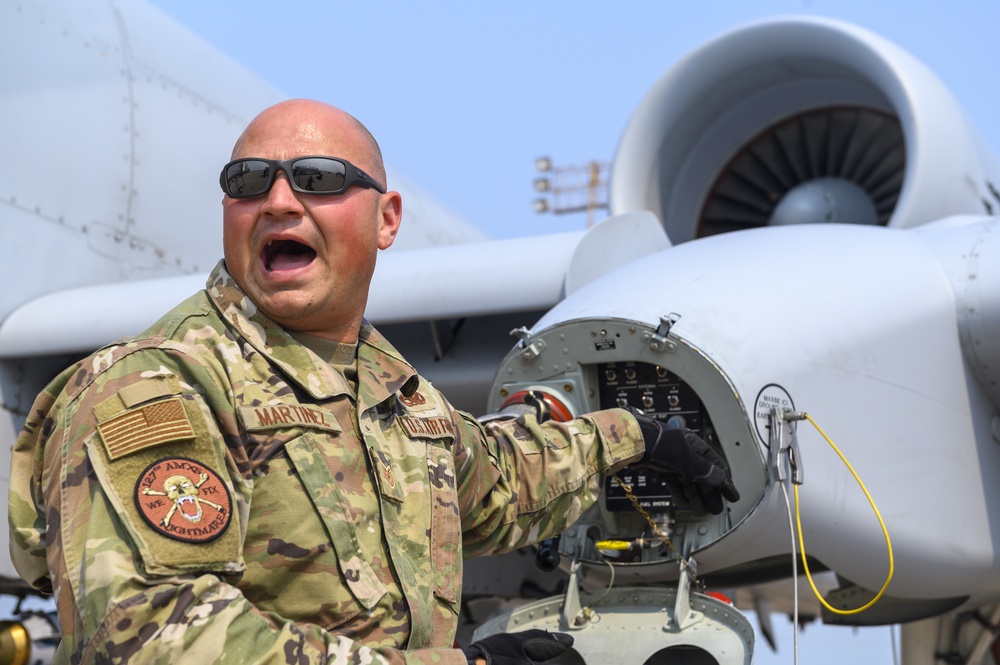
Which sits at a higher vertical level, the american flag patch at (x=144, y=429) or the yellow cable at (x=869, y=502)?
the american flag patch at (x=144, y=429)

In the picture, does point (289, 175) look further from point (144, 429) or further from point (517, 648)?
point (517, 648)

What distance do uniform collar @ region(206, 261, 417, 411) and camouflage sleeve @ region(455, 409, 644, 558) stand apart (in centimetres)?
26

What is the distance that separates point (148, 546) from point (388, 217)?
90 cm

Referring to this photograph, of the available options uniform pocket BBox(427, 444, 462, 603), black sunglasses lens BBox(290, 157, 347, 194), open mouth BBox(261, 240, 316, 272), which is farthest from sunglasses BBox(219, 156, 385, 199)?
uniform pocket BBox(427, 444, 462, 603)

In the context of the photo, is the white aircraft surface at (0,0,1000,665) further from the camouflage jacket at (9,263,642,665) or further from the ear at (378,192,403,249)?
the ear at (378,192,403,249)

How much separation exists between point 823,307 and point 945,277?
0.68 m

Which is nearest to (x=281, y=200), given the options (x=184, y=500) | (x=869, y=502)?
(x=184, y=500)

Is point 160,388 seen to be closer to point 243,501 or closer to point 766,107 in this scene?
point 243,501

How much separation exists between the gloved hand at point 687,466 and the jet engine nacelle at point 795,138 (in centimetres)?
266

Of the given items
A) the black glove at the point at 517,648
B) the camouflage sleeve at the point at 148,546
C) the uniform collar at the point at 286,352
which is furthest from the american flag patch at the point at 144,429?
the black glove at the point at 517,648

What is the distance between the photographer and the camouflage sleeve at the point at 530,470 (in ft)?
7.97

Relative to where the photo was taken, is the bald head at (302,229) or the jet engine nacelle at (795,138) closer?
the bald head at (302,229)

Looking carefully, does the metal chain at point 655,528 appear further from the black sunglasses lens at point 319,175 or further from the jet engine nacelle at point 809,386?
the black sunglasses lens at point 319,175

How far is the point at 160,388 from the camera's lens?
5.80 feet
